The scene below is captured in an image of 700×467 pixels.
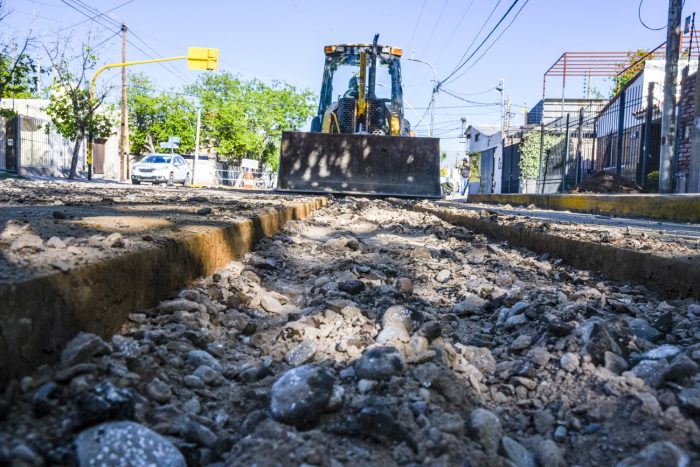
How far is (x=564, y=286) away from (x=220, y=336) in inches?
83.8

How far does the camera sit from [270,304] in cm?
291

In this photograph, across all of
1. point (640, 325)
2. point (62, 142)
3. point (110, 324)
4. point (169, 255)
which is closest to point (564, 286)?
point (640, 325)

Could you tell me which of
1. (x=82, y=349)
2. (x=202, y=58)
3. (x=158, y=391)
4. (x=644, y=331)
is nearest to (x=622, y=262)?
(x=644, y=331)

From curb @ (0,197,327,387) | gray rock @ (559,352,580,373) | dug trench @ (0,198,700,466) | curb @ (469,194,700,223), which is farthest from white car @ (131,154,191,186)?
gray rock @ (559,352,580,373)

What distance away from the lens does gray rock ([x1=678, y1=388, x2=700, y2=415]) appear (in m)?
1.56

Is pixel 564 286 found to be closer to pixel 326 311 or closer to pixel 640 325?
pixel 640 325

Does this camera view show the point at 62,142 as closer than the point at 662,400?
No

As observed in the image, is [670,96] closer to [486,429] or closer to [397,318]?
[397,318]

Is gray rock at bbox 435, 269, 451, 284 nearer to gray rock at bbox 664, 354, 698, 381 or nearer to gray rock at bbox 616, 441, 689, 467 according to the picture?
gray rock at bbox 664, 354, 698, 381

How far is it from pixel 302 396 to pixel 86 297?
0.76 m

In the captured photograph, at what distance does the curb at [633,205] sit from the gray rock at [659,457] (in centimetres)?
776

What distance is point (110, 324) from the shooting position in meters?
2.02

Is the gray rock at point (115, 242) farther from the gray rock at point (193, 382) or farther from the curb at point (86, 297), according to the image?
the gray rock at point (193, 382)

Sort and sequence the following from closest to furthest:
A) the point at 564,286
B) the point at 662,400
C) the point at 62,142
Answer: the point at 662,400 → the point at 564,286 → the point at 62,142
